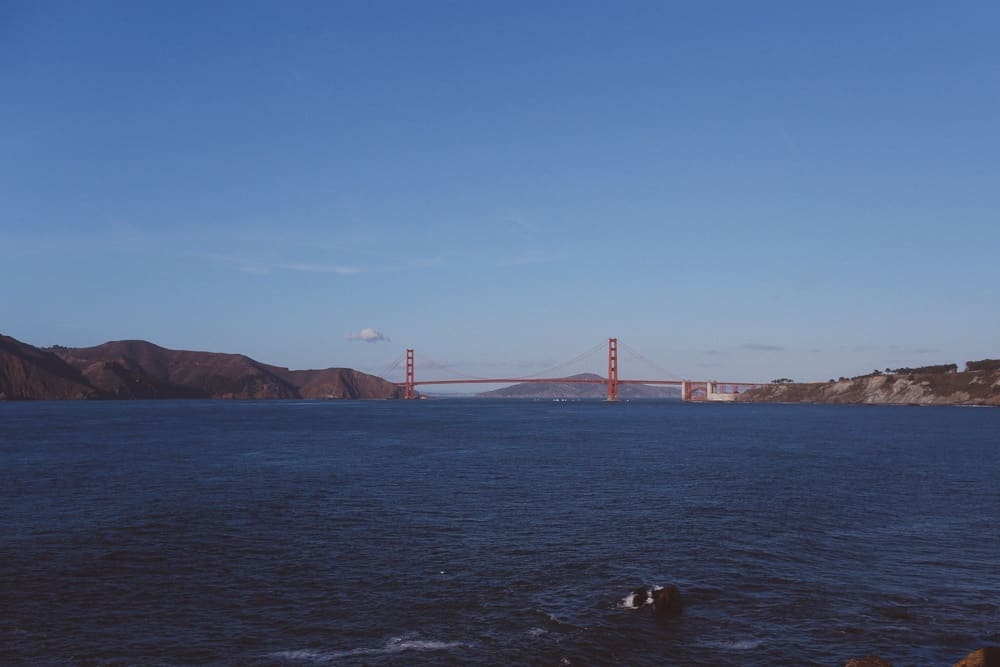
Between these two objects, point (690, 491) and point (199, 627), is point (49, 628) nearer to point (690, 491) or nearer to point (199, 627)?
point (199, 627)

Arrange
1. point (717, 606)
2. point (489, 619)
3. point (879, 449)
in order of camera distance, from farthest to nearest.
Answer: point (879, 449) < point (717, 606) < point (489, 619)

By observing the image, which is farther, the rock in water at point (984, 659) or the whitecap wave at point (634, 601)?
the whitecap wave at point (634, 601)

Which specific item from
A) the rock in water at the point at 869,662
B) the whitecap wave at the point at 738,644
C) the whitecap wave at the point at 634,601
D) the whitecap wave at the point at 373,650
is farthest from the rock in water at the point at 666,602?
the whitecap wave at the point at 373,650

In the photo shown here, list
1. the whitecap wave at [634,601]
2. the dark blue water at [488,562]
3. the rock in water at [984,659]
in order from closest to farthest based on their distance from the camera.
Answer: the rock in water at [984,659], the dark blue water at [488,562], the whitecap wave at [634,601]

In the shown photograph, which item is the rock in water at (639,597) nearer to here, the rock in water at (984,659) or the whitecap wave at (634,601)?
the whitecap wave at (634,601)

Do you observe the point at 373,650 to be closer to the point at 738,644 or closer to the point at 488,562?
the point at 488,562

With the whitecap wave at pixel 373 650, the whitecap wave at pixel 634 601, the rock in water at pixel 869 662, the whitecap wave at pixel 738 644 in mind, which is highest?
the rock in water at pixel 869 662

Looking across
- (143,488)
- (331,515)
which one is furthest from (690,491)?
(143,488)
